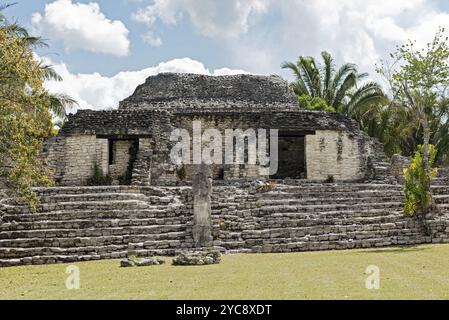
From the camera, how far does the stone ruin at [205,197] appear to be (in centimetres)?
1202

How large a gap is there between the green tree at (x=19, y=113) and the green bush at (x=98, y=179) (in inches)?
286

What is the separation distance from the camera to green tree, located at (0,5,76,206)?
9758 millimetres

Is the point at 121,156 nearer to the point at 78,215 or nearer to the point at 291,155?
the point at 291,155

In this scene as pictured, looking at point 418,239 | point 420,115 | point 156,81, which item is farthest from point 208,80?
point 418,239

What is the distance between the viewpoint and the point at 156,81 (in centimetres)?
2298

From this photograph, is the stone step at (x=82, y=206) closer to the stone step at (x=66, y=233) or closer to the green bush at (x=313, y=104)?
the stone step at (x=66, y=233)

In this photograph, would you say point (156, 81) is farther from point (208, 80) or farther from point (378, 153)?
point (378, 153)

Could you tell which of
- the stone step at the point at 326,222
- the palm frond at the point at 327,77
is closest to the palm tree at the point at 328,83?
the palm frond at the point at 327,77

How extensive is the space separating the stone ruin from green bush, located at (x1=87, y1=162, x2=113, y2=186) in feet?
0.44

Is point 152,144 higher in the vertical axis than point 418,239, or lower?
higher

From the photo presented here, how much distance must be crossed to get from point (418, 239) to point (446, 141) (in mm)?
17471

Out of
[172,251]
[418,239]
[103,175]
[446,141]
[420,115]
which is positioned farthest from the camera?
[446,141]

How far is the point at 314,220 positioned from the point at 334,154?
19.4 ft

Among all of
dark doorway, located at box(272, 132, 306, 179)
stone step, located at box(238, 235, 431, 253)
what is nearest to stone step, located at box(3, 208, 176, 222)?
stone step, located at box(238, 235, 431, 253)
